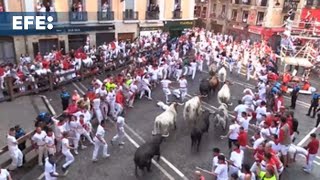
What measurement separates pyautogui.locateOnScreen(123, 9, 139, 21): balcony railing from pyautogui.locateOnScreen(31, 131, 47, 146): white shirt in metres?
21.5

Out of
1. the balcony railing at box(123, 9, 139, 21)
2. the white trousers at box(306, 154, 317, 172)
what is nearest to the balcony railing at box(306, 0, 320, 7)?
the balcony railing at box(123, 9, 139, 21)

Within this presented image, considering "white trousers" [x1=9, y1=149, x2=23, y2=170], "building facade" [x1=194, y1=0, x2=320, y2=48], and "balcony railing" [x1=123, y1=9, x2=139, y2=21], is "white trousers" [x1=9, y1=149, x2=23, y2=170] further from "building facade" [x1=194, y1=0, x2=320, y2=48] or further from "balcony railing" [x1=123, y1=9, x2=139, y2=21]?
"building facade" [x1=194, y1=0, x2=320, y2=48]

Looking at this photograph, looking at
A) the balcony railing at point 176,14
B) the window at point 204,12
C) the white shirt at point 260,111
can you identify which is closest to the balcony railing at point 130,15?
the balcony railing at point 176,14

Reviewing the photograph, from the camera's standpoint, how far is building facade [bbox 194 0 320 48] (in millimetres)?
41312

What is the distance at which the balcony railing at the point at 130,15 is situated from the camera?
3195 centimetres

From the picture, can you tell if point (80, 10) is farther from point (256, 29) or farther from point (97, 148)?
point (256, 29)

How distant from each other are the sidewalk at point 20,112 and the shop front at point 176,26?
1847 centimetres

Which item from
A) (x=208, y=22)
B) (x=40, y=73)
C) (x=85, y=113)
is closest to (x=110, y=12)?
(x=40, y=73)

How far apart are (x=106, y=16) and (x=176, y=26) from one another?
840 cm

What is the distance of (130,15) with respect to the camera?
32281 mm

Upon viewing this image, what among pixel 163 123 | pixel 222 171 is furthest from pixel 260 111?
pixel 222 171

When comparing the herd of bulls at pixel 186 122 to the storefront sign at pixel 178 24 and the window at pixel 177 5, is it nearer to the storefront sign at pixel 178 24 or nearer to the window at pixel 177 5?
the storefront sign at pixel 178 24

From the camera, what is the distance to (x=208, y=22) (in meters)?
52.4

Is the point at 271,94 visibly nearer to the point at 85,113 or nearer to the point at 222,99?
the point at 222,99
